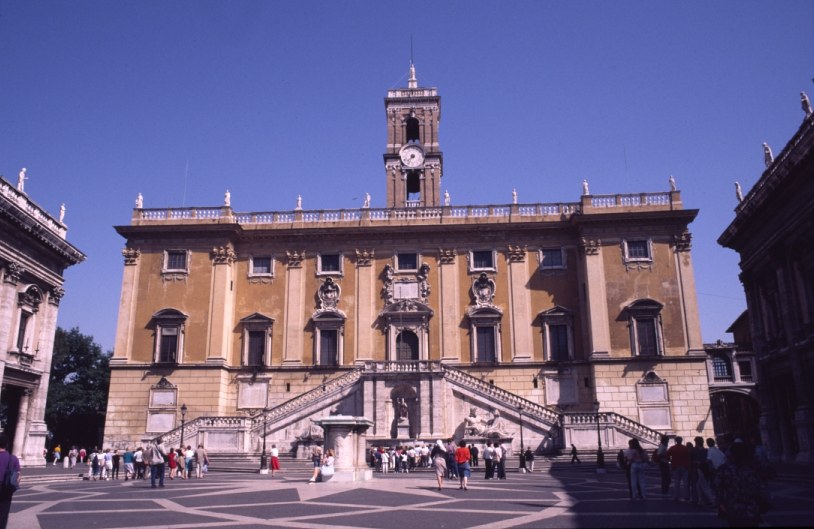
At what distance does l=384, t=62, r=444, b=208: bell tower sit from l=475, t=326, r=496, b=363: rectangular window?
12684 mm

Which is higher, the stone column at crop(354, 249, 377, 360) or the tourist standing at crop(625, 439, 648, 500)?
the stone column at crop(354, 249, 377, 360)

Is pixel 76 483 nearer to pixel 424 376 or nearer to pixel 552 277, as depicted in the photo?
pixel 424 376

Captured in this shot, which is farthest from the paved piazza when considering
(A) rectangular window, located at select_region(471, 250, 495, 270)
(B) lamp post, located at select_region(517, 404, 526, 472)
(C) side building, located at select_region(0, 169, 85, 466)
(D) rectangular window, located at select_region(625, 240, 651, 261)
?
(A) rectangular window, located at select_region(471, 250, 495, 270)

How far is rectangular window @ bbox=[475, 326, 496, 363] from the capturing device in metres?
39.5

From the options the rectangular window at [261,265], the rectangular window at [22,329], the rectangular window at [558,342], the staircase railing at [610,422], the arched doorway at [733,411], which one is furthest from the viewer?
the arched doorway at [733,411]

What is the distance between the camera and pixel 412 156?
5150cm

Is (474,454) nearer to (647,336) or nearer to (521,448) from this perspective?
(521,448)

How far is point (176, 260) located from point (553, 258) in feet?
77.4

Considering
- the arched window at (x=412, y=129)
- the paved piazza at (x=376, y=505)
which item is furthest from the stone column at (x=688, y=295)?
the arched window at (x=412, y=129)

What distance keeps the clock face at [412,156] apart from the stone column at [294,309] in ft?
44.2

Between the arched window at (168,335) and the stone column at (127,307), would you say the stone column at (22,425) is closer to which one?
the stone column at (127,307)

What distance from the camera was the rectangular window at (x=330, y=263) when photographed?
41.6 meters

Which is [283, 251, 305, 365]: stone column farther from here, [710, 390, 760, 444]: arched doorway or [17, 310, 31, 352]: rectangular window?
[710, 390, 760, 444]: arched doorway

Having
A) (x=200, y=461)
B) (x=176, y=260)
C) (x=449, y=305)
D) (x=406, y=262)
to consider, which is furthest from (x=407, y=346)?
(x=200, y=461)
